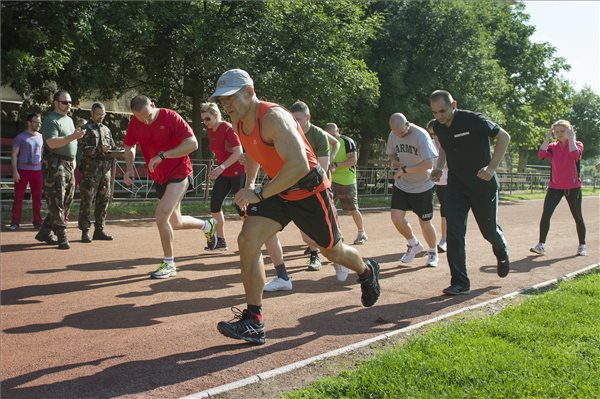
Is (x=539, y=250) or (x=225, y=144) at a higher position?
(x=225, y=144)

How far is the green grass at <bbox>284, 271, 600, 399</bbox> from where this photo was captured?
3.45 m

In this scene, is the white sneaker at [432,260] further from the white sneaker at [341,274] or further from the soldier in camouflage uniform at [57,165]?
the soldier in camouflage uniform at [57,165]

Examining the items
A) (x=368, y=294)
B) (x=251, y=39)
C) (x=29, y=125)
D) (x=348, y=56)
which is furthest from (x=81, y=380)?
(x=348, y=56)

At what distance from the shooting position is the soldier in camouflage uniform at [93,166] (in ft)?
30.6

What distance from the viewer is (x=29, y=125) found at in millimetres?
10758

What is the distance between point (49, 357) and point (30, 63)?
33.6ft

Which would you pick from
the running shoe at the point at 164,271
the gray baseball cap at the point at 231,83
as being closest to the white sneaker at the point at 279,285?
the running shoe at the point at 164,271

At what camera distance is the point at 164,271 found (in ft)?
22.2

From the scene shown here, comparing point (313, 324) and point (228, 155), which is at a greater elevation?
point (228, 155)

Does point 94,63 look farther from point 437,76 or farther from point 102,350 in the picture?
point 437,76

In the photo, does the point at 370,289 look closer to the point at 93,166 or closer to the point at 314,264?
the point at 314,264

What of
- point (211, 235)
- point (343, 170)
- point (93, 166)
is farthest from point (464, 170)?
point (93, 166)

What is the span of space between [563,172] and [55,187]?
7709 mm

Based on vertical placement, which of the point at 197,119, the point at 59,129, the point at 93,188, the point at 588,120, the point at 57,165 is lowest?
the point at 93,188
